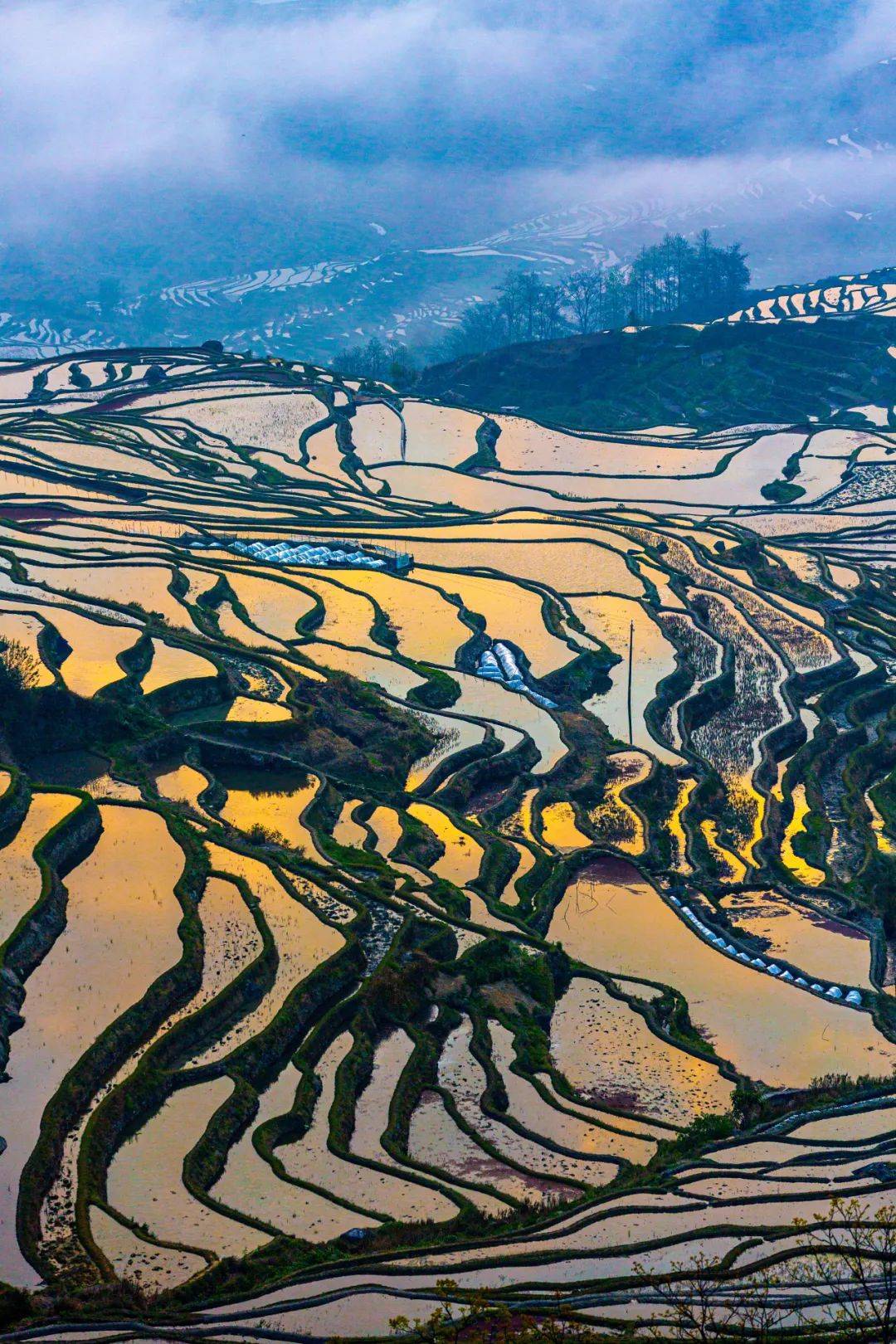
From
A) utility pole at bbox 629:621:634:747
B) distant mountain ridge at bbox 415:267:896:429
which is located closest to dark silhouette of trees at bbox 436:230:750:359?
distant mountain ridge at bbox 415:267:896:429

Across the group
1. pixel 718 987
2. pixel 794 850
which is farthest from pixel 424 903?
pixel 794 850

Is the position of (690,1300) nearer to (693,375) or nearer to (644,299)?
(693,375)

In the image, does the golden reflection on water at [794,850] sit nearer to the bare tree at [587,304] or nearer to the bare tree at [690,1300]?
the bare tree at [690,1300]

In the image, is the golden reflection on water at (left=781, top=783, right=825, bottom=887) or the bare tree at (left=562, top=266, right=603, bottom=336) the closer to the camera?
the golden reflection on water at (left=781, top=783, right=825, bottom=887)

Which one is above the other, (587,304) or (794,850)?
(587,304)

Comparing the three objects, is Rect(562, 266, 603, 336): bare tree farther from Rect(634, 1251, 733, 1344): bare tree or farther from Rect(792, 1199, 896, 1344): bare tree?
Rect(634, 1251, 733, 1344): bare tree

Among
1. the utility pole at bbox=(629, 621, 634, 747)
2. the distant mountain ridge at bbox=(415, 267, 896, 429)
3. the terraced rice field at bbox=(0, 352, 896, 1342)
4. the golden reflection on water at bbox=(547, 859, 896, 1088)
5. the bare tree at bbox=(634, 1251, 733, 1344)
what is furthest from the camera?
the distant mountain ridge at bbox=(415, 267, 896, 429)

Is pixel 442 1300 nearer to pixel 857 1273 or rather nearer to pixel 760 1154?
pixel 857 1273
